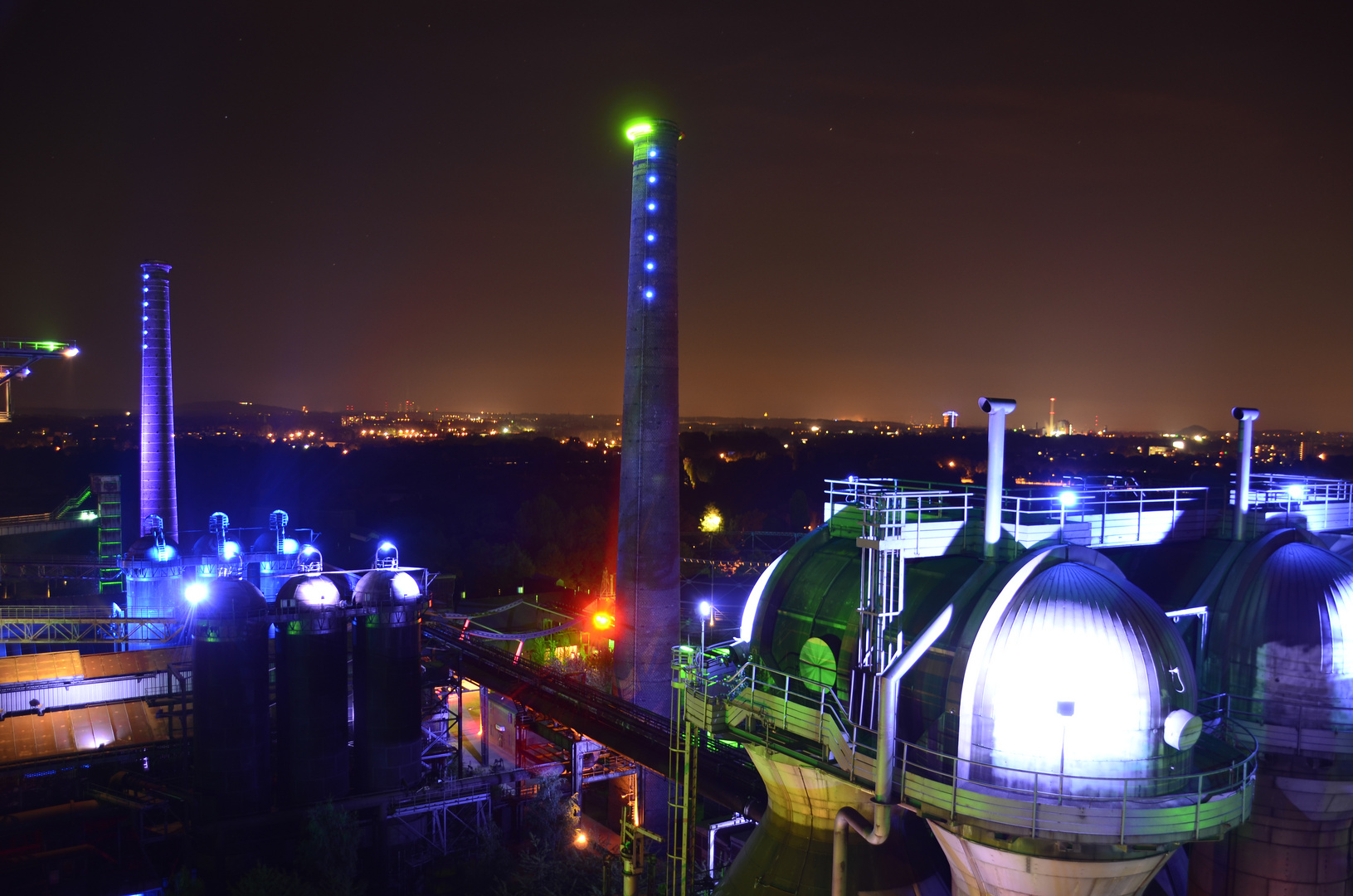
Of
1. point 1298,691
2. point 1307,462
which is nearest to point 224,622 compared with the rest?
point 1298,691

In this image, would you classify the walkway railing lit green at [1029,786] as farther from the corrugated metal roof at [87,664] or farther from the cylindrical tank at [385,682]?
the corrugated metal roof at [87,664]

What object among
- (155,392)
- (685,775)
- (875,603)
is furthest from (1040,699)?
(155,392)

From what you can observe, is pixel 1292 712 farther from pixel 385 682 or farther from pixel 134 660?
pixel 134 660

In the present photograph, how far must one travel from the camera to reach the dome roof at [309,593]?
25.4 metres

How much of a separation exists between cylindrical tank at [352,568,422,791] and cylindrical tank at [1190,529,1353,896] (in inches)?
824

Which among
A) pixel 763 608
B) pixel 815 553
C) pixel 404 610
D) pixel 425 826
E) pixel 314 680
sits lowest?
pixel 425 826

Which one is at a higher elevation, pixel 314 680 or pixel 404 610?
pixel 404 610

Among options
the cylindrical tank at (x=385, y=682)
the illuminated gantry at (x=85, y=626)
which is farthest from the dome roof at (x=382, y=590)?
the illuminated gantry at (x=85, y=626)

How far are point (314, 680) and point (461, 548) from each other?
5012 centimetres

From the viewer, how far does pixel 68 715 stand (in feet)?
90.0

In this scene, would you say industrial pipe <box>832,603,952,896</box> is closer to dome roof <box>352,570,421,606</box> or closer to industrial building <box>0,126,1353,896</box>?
industrial building <box>0,126,1353,896</box>

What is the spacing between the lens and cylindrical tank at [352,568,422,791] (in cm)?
2622

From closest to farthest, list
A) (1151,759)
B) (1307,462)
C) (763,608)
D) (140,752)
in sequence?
1. (1151,759)
2. (763,608)
3. (140,752)
4. (1307,462)

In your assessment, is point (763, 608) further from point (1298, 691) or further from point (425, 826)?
point (425, 826)
